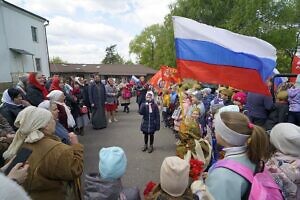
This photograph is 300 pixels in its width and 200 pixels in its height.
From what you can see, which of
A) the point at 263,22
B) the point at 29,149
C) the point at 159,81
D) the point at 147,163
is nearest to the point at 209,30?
the point at 29,149

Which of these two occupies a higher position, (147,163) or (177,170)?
(177,170)

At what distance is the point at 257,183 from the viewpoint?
7.37 ft

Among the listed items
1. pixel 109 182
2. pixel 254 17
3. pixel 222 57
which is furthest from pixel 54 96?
pixel 254 17

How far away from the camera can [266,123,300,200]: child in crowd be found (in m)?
2.58

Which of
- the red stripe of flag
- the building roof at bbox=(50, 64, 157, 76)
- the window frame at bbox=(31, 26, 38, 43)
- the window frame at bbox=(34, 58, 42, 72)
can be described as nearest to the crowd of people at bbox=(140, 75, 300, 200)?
the red stripe of flag

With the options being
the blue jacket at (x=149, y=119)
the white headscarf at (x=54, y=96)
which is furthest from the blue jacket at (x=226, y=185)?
the blue jacket at (x=149, y=119)

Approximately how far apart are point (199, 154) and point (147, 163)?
3611 millimetres

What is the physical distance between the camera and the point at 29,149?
2.71 m

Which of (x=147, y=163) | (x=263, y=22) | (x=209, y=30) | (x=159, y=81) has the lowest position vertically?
(x=147, y=163)

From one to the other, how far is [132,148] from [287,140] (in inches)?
253

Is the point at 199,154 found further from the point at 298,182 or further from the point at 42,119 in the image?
the point at 42,119

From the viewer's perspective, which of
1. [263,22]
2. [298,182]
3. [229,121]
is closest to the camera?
[229,121]

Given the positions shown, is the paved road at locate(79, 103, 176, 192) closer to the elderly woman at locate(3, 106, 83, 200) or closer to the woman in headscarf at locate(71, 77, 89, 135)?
the woman in headscarf at locate(71, 77, 89, 135)

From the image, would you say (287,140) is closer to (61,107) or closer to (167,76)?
(61,107)
